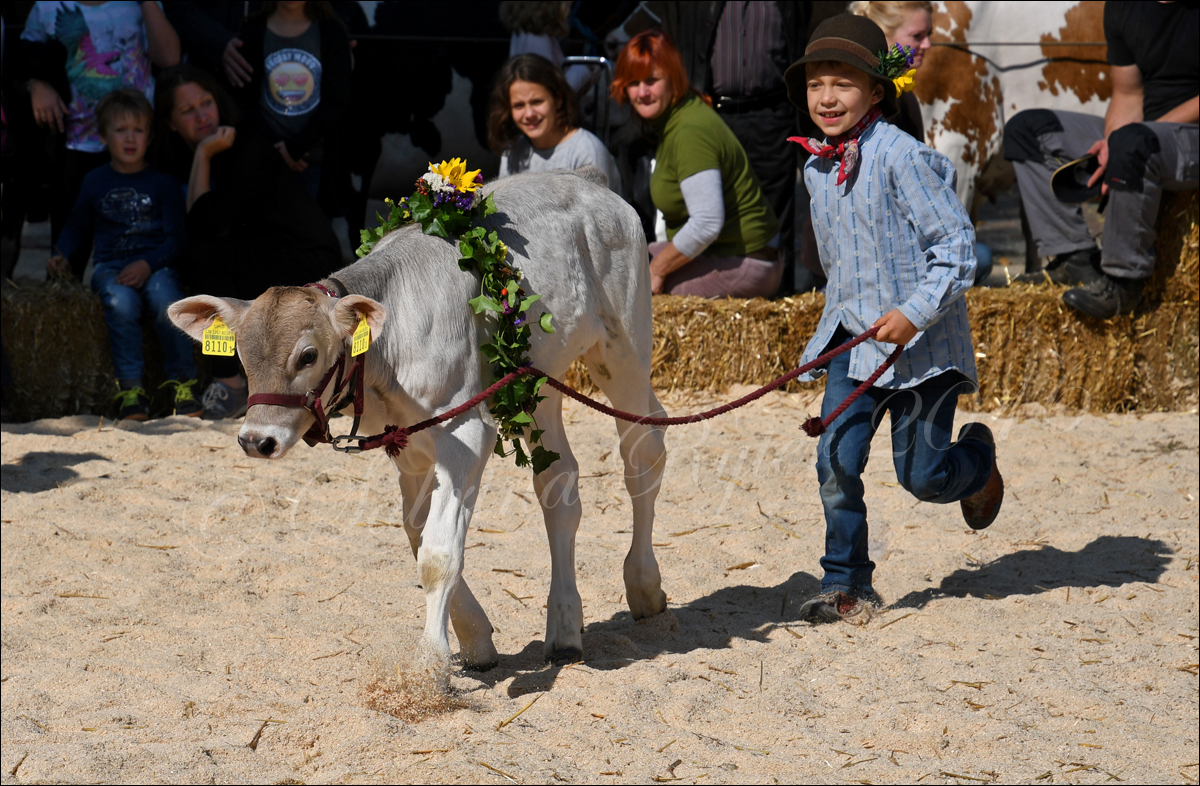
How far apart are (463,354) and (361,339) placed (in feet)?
1.48

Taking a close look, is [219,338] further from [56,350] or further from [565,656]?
[56,350]

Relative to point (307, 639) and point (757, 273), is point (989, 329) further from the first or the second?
point (307, 639)

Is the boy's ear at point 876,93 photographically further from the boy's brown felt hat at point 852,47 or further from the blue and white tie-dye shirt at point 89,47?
Answer: the blue and white tie-dye shirt at point 89,47

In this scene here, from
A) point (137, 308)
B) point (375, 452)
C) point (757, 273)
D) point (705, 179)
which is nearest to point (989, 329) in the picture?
point (757, 273)

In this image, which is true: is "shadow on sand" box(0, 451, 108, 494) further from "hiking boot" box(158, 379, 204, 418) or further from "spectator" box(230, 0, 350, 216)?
"spectator" box(230, 0, 350, 216)

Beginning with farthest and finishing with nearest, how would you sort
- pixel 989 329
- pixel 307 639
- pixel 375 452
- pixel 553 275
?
pixel 989 329 < pixel 375 452 < pixel 307 639 < pixel 553 275

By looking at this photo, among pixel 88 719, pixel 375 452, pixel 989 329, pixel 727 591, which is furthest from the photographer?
pixel 989 329

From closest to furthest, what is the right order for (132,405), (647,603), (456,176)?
1. (456,176)
2. (647,603)
3. (132,405)

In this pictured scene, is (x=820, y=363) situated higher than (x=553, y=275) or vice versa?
(x=553, y=275)

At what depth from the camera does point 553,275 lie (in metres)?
4.01

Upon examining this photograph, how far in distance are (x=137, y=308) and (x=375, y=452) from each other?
162 centimetres

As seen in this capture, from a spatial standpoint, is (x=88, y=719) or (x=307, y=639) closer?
(x=88, y=719)

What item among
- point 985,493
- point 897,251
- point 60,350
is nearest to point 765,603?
point 985,493

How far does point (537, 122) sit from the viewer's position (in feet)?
21.2
